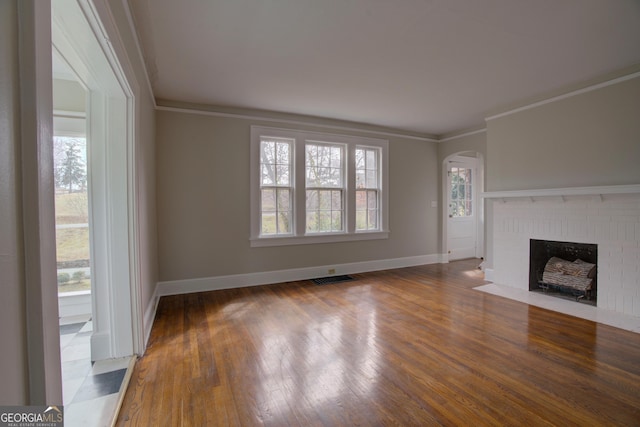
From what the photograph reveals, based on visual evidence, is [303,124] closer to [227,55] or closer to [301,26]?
[227,55]

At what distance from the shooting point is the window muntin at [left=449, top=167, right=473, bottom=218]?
6.16 meters

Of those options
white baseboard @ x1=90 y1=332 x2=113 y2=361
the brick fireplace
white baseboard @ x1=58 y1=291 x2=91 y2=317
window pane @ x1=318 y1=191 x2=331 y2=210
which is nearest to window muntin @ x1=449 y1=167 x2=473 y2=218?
the brick fireplace

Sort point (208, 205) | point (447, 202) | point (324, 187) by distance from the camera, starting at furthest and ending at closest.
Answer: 1. point (447, 202)
2. point (324, 187)
3. point (208, 205)

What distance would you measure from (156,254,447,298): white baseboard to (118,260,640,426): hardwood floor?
35 cm

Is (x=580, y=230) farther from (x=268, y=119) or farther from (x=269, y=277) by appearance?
(x=268, y=119)

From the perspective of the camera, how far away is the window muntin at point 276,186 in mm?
4320

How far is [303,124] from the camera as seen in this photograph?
14.8ft

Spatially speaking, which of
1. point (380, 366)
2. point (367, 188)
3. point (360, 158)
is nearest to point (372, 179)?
point (367, 188)

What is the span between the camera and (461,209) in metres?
6.28

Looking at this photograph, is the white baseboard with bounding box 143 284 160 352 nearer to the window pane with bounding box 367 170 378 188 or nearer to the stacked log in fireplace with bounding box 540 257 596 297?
the window pane with bounding box 367 170 378 188

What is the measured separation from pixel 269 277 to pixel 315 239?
3.03 feet

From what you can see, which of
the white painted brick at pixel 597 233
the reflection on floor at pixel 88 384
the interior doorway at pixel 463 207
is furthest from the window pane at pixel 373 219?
the reflection on floor at pixel 88 384

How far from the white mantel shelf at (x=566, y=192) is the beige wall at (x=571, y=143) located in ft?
0.49

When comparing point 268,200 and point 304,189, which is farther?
point 304,189
